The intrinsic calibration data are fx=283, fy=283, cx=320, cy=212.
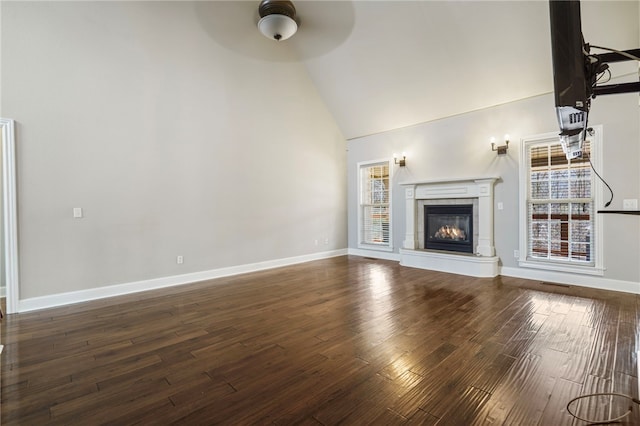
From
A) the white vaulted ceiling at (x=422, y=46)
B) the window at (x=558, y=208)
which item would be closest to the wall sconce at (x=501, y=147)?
the window at (x=558, y=208)

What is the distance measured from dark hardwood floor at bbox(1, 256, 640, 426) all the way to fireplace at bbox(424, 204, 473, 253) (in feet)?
5.30

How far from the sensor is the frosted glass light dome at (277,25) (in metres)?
4.09

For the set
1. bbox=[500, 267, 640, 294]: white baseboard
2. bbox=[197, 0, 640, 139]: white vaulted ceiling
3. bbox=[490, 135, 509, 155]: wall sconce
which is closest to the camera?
bbox=[197, 0, 640, 139]: white vaulted ceiling

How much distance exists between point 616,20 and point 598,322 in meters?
3.53

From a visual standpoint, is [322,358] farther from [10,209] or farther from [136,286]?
[10,209]

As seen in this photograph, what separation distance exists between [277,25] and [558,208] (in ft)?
16.9

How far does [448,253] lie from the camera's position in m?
5.23

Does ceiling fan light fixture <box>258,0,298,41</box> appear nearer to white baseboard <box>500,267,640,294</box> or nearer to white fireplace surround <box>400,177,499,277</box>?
white fireplace surround <box>400,177,499,277</box>

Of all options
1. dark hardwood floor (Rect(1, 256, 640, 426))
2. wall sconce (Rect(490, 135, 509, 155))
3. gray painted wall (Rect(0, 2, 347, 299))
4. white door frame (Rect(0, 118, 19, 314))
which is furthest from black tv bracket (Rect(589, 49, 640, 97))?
white door frame (Rect(0, 118, 19, 314))

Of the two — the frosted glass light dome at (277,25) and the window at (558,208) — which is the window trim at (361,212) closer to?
the window at (558,208)

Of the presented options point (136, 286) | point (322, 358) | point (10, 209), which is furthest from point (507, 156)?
point (10, 209)

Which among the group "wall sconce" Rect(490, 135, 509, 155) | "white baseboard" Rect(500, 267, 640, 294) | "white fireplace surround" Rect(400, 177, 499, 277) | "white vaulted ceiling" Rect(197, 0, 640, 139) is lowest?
"white baseboard" Rect(500, 267, 640, 294)

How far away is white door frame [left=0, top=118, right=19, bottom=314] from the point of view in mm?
3236

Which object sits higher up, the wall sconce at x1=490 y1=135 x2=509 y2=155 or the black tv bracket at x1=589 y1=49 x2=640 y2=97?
the wall sconce at x1=490 y1=135 x2=509 y2=155
